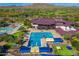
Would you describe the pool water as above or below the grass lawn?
above

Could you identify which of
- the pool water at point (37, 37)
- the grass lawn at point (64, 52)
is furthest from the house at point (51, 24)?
the grass lawn at point (64, 52)

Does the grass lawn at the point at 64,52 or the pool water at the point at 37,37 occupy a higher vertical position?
the pool water at the point at 37,37

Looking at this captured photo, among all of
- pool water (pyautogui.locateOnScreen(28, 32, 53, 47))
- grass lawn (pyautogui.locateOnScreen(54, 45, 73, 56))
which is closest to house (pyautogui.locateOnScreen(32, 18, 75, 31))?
pool water (pyautogui.locateOnScreen(28, 32, 53, 47))

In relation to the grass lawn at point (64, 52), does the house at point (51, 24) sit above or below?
above

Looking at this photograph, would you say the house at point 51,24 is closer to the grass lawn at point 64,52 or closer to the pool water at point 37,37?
the pool water at point 37,37

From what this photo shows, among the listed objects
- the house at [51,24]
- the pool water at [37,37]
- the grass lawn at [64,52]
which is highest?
the house at [51,24]

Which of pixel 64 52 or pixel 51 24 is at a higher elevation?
pixel 51 24

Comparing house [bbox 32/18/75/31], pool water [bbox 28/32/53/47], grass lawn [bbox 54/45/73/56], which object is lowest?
grass lawn [bbox 54/45/73/56]

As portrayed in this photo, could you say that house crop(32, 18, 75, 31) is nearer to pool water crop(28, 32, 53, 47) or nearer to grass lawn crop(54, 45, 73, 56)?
pool water crop(28, 32, 53, 47)
